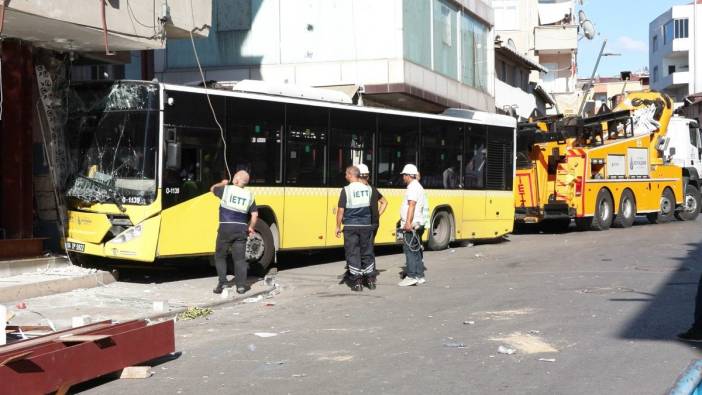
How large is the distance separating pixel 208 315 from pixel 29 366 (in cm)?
475

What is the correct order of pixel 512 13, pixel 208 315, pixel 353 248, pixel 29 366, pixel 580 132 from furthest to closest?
pixel 512 13 < pixel 580 132 < pixel 353 248 < pixel 208 315 < pixel 29 366

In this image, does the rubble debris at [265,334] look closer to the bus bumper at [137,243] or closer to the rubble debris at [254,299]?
the rubble debris at [254,299]

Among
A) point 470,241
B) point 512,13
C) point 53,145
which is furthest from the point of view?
point 512,13

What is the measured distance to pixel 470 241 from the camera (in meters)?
21.2

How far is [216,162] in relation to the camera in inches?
534

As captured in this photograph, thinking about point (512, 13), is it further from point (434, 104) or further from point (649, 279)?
point (649, 279)

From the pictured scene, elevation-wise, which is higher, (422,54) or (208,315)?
(422,54)

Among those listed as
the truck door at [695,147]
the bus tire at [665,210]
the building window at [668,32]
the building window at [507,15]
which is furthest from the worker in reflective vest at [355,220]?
the building window at [668,32]

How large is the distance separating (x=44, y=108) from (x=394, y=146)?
7.04 meters

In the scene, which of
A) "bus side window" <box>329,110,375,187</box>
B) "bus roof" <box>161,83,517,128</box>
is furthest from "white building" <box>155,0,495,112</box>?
"bus side window" <box>329,110,375,187</box>

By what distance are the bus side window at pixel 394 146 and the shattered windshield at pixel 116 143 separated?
5857 mm

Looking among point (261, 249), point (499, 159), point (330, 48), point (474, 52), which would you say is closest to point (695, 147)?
point (474, 52)

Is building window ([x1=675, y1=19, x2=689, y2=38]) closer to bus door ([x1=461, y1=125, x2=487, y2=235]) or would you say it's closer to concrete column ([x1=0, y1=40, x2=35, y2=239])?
bus door ([x1=461, y1=125, x2=487, y2=235])

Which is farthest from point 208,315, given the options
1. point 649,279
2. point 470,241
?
point 470,241
